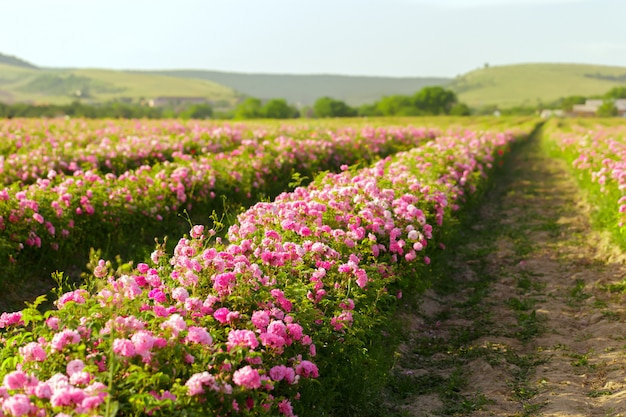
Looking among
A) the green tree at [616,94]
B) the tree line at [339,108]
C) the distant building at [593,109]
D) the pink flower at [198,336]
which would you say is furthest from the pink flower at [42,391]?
the green tree at [616,94]

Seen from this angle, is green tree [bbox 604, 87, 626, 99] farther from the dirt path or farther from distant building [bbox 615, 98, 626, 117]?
the dirt path

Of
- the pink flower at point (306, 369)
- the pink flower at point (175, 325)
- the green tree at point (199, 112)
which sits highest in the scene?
the green tree at point (199, 112)

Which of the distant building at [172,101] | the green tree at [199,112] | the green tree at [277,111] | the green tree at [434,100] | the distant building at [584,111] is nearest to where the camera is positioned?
the green tree at [277,111]

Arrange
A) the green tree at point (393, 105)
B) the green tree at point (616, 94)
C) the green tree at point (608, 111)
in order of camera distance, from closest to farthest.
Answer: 1. the green tree at point (608, 111)
2. the green tree at point (393, 105)
3. the green tree at point (616, 94)

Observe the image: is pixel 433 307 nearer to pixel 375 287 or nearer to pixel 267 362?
pixel 375 287

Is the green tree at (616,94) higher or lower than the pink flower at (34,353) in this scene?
higher

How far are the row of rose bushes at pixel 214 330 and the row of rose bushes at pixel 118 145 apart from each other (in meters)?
6.57

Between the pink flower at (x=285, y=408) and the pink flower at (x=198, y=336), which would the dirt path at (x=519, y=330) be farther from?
the pink flower at (x=198, y=336)

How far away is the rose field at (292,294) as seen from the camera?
12.4 ft

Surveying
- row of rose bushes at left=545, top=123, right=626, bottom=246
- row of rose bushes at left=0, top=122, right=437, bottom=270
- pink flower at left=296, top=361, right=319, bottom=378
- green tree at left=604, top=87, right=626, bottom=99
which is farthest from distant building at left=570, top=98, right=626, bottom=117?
pink flower at left=296, top=361, right=319, bottom=378

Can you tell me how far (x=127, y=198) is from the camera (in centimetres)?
1059

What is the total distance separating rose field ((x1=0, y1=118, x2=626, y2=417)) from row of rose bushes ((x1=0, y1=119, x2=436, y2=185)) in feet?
0.42

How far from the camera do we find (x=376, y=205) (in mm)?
7648

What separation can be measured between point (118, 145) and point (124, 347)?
1425 cm
